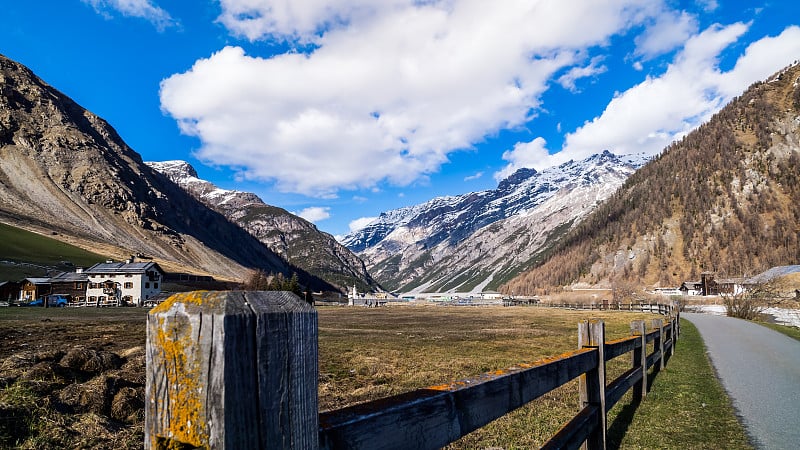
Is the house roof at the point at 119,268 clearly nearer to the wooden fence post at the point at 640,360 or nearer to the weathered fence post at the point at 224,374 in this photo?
the wooden fence post at the point at 640,360

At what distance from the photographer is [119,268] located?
86375 mm

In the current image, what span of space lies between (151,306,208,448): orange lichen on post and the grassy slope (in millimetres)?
110294

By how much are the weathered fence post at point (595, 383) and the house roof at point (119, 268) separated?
320 feet

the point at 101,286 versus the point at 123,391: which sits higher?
the point at 123,391

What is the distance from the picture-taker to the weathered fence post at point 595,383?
567 cm

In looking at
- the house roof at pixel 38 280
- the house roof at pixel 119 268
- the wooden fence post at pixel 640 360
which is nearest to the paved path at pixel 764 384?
the wooden fence post at pixel 640 360

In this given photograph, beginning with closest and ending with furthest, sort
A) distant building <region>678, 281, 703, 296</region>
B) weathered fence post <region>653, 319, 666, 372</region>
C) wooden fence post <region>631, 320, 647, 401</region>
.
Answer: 1. wooden fence post <region>631, 320, 647, 401</region>
2. weathered fence post <region>653, 319, 666, 372</region>
3. distant building <region>678, 281, 703, 296</region>

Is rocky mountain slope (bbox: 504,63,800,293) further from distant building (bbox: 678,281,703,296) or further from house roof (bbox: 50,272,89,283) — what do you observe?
house roof (bbox: 50,272,89,283)

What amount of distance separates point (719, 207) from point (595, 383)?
181m

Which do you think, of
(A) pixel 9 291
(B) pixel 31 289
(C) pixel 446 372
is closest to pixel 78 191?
(B) pixel 31 289

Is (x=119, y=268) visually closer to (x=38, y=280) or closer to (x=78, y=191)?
(x=38, y=280)

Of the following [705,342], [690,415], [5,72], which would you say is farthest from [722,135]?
[5,72]

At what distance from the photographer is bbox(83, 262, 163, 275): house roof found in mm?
85375

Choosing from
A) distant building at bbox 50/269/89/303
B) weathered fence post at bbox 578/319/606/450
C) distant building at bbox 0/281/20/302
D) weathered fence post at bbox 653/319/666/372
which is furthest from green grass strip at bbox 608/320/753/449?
distant building at bbox 50/269/89/303
